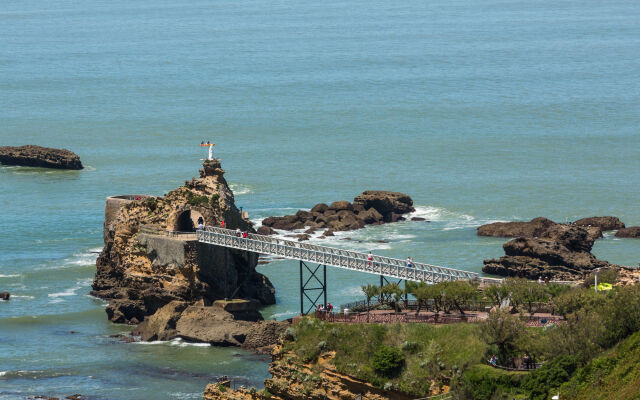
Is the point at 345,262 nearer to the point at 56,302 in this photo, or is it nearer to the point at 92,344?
the point at 92,344

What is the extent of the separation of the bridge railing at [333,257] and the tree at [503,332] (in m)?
15.1

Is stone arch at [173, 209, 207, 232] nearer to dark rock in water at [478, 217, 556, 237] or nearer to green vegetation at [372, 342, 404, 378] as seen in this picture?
dark rock in water at [478, 217, 556, 237]

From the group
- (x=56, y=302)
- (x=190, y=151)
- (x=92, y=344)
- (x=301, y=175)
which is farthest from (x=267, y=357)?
(x=190, y=151)

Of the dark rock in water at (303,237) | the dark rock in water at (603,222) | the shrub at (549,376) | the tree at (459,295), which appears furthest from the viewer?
the dark rock in water at (603,222)

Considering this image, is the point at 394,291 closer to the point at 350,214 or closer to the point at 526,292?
the point at 526,292

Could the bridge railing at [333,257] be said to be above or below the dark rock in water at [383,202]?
below

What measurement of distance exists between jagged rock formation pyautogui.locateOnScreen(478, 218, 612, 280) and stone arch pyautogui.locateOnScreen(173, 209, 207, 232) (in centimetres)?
2339

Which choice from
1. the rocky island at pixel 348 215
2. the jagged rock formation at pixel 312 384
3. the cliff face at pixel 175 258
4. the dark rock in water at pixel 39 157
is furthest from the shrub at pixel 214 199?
the dark rock in water at pixel 39 157

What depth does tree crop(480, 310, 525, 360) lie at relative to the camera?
6812cm

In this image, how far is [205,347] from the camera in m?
94.1

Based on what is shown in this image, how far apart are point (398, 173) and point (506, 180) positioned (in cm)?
1186

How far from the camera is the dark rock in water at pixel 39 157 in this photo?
167 meters

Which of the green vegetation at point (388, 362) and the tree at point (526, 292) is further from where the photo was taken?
the tree at point (526, 292)

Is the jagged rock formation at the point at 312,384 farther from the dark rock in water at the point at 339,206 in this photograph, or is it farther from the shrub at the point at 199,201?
the dark rock in water at the point at 339,206
